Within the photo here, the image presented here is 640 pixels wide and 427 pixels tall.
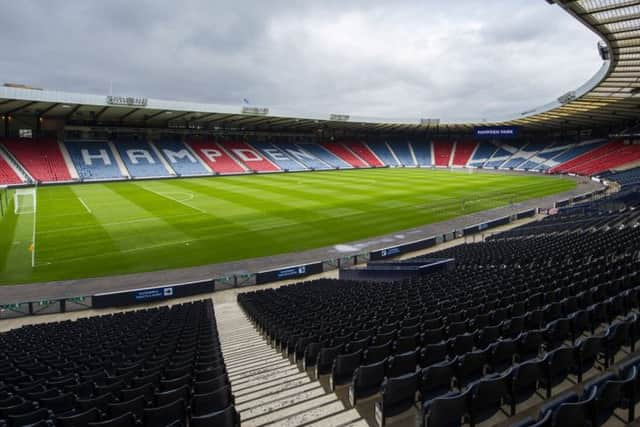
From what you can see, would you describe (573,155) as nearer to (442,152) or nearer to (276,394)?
(442,152)

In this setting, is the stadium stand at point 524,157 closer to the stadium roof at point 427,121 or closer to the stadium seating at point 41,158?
the stadium roof at point 427,121

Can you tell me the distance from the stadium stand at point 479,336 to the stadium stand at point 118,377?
1.85 metres

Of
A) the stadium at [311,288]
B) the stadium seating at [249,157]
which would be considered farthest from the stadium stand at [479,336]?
the stadium seating at [249,157]

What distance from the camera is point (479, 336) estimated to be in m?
6.41

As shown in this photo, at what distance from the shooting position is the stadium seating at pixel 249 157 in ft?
224

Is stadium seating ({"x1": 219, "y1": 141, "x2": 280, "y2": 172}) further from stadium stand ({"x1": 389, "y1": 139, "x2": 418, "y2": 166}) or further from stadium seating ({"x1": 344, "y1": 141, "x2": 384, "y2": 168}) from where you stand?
stadium stand ({"x1": 389, "y1": 139, "x2": 418, "y2": 166})

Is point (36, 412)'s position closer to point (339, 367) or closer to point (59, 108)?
point (339, 367)

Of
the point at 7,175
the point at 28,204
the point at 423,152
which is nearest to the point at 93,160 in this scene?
the point at 7,175

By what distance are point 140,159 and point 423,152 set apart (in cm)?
5961

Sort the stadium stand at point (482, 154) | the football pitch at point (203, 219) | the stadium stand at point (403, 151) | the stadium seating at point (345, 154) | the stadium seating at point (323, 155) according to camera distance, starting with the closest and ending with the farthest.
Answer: the football pitch at point (203, 219)
the stadium seating at point (323, 155)
the stadium seating at point (345, 154)
the stadium stand at point (482, 154)
the stadium stand at point (403, 151)

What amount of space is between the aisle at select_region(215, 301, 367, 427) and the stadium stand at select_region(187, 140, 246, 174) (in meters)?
57.2

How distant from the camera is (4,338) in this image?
35.6ft

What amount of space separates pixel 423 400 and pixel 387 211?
29.3 meters

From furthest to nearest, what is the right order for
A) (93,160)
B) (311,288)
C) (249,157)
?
(249,157) < (93,160) < (311,288)
